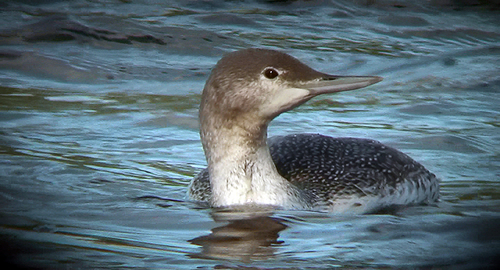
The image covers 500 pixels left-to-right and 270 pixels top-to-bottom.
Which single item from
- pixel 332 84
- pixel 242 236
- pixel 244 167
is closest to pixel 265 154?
pixel 244 167

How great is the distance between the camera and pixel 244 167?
6.11 m

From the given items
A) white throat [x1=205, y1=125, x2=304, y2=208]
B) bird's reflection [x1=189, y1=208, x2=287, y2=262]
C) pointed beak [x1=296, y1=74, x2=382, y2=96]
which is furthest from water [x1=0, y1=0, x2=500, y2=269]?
pointed beak [x1=296, y1=74, x2=382, y2=96]

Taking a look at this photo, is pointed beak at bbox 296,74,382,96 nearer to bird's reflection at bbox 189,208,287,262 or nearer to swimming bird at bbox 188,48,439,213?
swimming bird at bbox 188,48,439,213

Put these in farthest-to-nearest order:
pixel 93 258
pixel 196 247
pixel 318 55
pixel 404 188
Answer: pixel 318 55, pixel 404 188, pixel 196 247, pixel 93 258

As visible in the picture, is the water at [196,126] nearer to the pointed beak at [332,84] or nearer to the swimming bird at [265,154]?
the swimming bird at [265,154]

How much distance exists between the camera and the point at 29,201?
20.7 feet

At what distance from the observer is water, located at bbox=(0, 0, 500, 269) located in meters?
5.25

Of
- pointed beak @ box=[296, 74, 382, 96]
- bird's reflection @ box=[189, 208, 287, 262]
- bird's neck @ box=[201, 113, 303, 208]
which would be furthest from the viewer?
bird's neck @ box=[201, 113, 303, 208]

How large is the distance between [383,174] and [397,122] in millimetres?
2403

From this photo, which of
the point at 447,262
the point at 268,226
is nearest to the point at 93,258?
the point at 268,226

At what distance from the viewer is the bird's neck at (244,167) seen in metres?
6.06

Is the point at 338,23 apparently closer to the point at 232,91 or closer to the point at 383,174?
the point at 383,174

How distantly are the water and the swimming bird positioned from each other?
18 centimetres

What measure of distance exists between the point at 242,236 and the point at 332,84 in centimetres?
110
